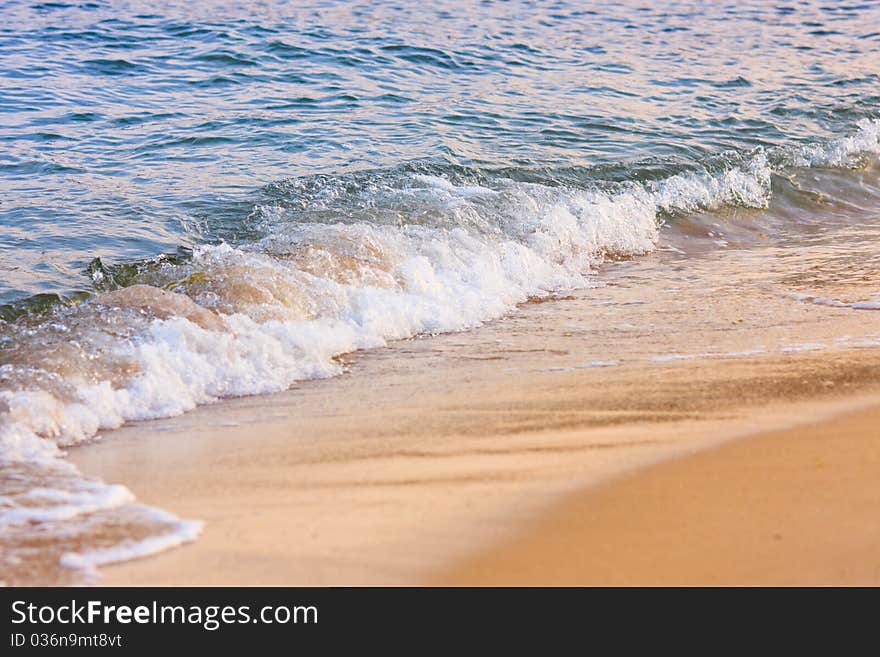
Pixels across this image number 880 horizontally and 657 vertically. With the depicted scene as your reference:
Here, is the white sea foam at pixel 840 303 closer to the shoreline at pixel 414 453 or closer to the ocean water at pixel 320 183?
the ocean water at pixel 320 183

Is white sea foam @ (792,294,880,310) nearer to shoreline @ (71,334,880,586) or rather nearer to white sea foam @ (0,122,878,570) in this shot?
shoreline @ (71,334,880,586)

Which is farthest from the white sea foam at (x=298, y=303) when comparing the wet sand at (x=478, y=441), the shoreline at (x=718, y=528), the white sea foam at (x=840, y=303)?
the white sea foam at (x=840, y=303)

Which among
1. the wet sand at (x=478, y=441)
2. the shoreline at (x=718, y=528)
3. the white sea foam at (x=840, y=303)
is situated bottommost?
the white sea foam at (x=840, y=303)

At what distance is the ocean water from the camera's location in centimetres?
415

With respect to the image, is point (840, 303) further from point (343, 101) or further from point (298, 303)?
point (343, 101)

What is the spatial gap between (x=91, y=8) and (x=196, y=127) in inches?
284

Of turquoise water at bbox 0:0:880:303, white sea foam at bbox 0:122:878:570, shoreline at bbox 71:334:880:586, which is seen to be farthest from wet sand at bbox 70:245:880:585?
turquoise water at bbox 0:0:880:303

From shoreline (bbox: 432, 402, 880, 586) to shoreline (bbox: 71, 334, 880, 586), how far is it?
0.08 metres

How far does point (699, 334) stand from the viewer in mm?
4891

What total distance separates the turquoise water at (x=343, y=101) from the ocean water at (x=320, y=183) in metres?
0.04

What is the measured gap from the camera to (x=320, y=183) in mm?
7535

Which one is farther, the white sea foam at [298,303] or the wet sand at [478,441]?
the white sea foam at [298,303]

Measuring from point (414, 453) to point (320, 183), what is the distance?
174 inches

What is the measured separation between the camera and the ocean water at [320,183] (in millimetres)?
4152
